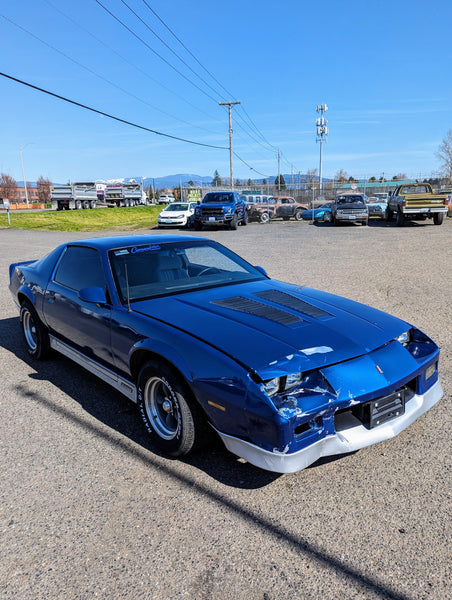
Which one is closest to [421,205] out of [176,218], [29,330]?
[176,218]

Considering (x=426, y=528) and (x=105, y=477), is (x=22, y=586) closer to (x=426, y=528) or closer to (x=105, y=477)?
(x=105, y=477)

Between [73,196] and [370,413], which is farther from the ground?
[73,196]

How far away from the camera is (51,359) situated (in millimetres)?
4902

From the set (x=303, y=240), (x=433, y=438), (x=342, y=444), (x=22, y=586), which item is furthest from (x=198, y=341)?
(x=303, y=240)

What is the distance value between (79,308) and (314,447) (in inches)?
93.4

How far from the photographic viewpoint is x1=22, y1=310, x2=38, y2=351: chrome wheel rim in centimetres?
496

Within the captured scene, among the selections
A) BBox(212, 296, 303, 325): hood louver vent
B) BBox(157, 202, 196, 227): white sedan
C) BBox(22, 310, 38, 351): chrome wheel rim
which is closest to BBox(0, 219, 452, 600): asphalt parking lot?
BBox(212, 296, 303, 325): hood louver vent

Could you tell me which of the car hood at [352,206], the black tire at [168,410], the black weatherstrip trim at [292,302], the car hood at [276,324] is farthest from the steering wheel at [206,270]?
the car hood at [352,206]

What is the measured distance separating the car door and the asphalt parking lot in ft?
1.77

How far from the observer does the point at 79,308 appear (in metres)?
3.85

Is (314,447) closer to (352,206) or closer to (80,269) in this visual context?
(80,269)

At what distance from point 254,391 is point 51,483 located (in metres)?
1.48

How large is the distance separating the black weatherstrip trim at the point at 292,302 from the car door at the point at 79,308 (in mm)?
1270

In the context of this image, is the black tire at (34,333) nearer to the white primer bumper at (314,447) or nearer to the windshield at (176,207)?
the white primer bumper at (314,447)
